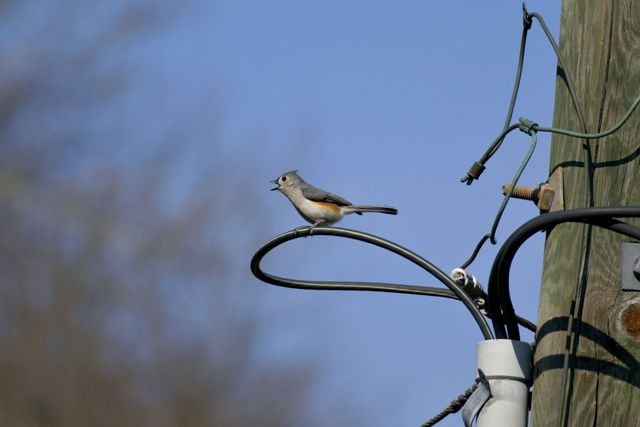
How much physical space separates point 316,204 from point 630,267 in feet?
15.3

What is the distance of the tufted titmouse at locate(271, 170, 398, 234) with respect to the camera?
7.46 metres

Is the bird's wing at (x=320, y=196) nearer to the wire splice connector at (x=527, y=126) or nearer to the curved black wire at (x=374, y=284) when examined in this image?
the curved black wire at (x=374, y=284)

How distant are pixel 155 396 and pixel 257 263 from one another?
13172 millimetres

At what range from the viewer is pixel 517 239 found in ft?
10.2

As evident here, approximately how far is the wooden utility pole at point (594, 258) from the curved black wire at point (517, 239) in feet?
0.41

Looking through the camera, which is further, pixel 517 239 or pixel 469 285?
pixel 469 285

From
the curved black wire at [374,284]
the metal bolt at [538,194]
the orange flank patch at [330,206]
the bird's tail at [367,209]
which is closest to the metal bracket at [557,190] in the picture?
the metal bolt at [538,194]

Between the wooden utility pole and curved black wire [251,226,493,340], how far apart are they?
300 mm

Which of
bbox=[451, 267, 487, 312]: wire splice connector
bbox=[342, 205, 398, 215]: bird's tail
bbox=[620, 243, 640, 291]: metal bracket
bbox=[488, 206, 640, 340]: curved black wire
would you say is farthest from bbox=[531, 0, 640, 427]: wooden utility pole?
bbox=[342, 205, 398, 215]: bird's tail

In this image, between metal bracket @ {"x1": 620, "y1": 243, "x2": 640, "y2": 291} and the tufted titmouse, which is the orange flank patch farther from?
metal bracket @ {"x1": 620, "y1": 243, "x2": 640, "y2": 291}

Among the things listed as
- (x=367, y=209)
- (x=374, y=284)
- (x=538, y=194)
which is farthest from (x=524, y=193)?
(x=367, y=209)

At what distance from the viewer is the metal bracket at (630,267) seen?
9.91 ft

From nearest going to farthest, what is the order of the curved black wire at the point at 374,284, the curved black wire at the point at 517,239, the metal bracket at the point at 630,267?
the curved black wire at the point at 517,239, the metal bracket at the point at 630,267, the curved black wire at the point at 374,284

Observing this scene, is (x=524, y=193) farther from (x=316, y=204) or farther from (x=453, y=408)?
(x=316, y=204)
